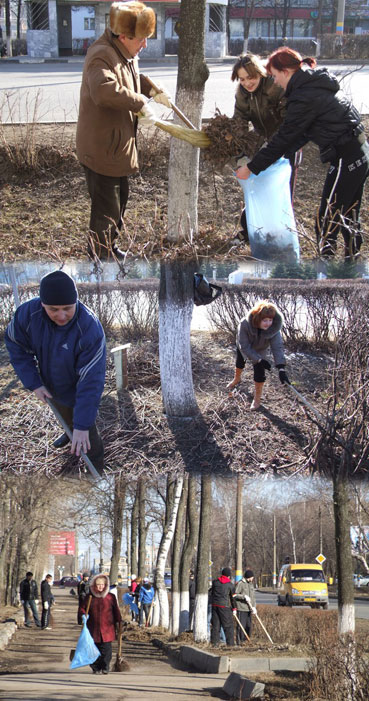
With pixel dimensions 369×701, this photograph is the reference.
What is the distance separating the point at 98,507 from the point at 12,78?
8.60 feet

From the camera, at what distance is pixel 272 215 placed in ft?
13.8

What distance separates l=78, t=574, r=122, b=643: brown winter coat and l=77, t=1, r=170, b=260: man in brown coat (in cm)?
228

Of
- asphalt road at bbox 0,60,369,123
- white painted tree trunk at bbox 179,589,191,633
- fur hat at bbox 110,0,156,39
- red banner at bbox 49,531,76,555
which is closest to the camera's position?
fur hat at bbox 110,0,156,39

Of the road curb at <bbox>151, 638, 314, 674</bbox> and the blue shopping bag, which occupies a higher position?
the blue shopping bag

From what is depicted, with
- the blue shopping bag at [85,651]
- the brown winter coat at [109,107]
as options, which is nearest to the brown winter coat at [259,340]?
the brown winter coat at [109,107]

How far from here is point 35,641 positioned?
8.74 metres

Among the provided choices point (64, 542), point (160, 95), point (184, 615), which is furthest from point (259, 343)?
point (184, 615)

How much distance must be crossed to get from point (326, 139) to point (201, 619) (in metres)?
5.36

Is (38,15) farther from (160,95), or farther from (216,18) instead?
(216,18)

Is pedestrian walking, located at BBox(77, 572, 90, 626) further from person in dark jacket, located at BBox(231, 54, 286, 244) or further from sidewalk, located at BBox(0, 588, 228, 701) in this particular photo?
person in dark jacket, located at BBox(231, 54, 286, 244)

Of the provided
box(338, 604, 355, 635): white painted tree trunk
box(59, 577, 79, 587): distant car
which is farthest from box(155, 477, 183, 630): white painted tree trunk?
box(59, 577, 79, 587): distant car

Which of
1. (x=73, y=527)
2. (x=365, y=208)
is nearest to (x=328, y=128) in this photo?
(x=365, y=208)

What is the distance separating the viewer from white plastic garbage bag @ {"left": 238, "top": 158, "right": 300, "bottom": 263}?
411cm

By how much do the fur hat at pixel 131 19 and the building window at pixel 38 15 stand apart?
47 cm
